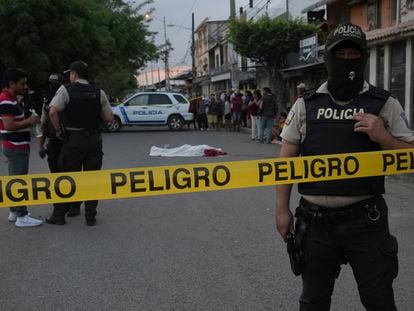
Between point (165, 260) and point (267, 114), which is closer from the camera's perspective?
point (165, 260)

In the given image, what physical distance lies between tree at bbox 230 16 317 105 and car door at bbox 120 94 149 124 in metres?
4.88

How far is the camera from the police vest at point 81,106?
5.92 m

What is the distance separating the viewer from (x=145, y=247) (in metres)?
5.19

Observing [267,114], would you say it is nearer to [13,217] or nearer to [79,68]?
[79,68]

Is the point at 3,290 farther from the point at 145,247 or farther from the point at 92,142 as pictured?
the point at 92,142

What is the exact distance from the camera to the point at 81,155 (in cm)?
600

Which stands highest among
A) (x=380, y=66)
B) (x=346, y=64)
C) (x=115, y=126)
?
(x=380, y=66)

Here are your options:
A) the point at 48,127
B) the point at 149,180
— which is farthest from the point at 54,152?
the point at 149,180

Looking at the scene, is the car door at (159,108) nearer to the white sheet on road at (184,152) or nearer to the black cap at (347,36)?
the white sheet on road at (184,152)

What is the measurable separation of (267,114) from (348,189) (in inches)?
492

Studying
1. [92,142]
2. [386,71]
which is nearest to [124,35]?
[386,71]

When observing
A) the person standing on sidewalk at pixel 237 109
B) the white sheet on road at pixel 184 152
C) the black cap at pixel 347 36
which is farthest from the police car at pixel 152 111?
the black cap at pixel 347 36

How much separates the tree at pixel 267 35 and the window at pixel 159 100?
4014mm

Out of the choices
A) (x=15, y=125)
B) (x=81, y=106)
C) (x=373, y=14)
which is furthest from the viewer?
(x=373, y=14)
